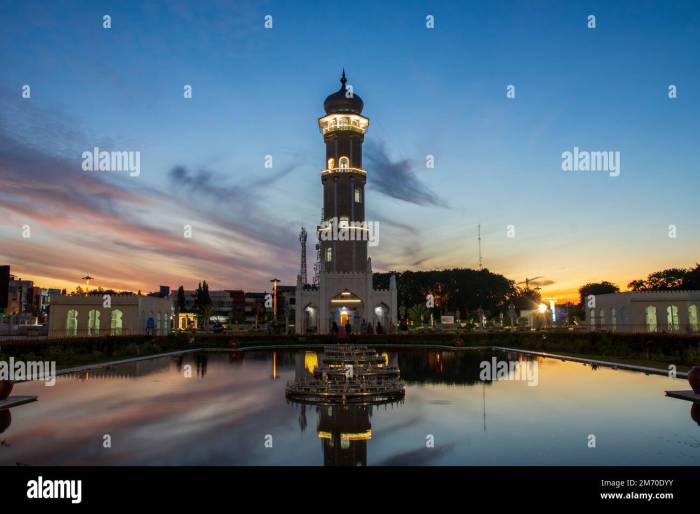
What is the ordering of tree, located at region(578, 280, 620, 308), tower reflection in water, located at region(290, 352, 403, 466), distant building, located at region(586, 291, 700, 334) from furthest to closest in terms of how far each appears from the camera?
1. tree, located at region(578, 280, 620, 308)
2. distant building, located at region(586, 291, 700, 334)
3. tower reflection in water, located at region(290, 352, 403, 466)

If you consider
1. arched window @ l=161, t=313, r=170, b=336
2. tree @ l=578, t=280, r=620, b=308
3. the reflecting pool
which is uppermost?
tree @ l=578, t=280, r=620, b=308

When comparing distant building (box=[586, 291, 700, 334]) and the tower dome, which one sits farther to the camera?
the tower dome

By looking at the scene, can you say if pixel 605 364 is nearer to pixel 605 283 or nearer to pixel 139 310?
pixel 139 310

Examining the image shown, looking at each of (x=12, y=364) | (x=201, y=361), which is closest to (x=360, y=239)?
(x=201, y=361)

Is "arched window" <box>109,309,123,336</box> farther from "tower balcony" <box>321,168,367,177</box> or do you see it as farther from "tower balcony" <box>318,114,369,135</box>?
"tower balcony" <box>318,114,369,135</box>

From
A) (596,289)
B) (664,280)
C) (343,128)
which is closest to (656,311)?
(343,128)

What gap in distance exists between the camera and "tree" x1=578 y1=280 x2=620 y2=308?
103 metres

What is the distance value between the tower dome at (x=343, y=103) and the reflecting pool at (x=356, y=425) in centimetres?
4551

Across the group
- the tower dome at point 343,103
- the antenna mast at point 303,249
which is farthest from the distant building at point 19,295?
the tower dome at point 343,103

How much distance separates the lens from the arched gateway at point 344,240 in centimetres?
5506

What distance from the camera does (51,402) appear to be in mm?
15219

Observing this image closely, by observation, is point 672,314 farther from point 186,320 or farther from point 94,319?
point 186,320

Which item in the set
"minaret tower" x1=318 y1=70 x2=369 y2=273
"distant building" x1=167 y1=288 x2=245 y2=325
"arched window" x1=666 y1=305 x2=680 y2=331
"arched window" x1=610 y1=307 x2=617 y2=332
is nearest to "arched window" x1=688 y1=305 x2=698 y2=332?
"arched window" x1=666 y1=305 x2=680 y2=331
